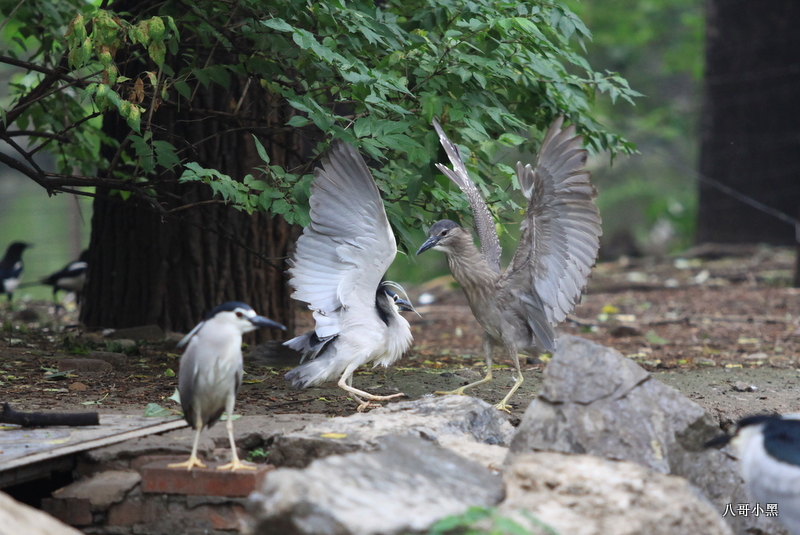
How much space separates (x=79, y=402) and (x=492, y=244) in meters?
2.37

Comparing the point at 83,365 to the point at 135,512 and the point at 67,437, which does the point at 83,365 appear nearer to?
the point at 67,437

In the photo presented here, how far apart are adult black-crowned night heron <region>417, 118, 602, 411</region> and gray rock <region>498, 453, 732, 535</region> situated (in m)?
1.54

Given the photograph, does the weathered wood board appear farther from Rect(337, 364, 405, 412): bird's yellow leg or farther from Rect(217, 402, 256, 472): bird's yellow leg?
Rect(337, 364, 405, 412): bird's yellow leg

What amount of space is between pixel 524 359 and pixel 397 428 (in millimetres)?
3197

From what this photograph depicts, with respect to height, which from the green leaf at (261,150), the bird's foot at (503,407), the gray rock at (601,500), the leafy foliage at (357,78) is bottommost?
the bird's foot at (503,407)

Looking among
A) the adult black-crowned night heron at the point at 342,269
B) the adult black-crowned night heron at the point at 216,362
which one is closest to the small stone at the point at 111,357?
the adult black-crowned night heron at the point at 342,269

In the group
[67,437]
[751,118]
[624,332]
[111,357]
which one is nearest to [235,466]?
[67,437]

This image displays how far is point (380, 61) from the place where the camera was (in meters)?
4.75

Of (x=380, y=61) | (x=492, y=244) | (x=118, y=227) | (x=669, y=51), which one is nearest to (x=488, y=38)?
(x=380, y=61)

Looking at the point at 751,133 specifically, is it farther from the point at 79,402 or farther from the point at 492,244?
the point at 79,402

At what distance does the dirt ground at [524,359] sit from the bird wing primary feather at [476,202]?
80 centimetres

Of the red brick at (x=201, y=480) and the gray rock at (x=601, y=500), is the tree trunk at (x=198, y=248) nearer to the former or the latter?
the red brick at (x=201, y=480)

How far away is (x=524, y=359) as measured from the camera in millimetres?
6605

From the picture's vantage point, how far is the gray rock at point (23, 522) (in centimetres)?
244
